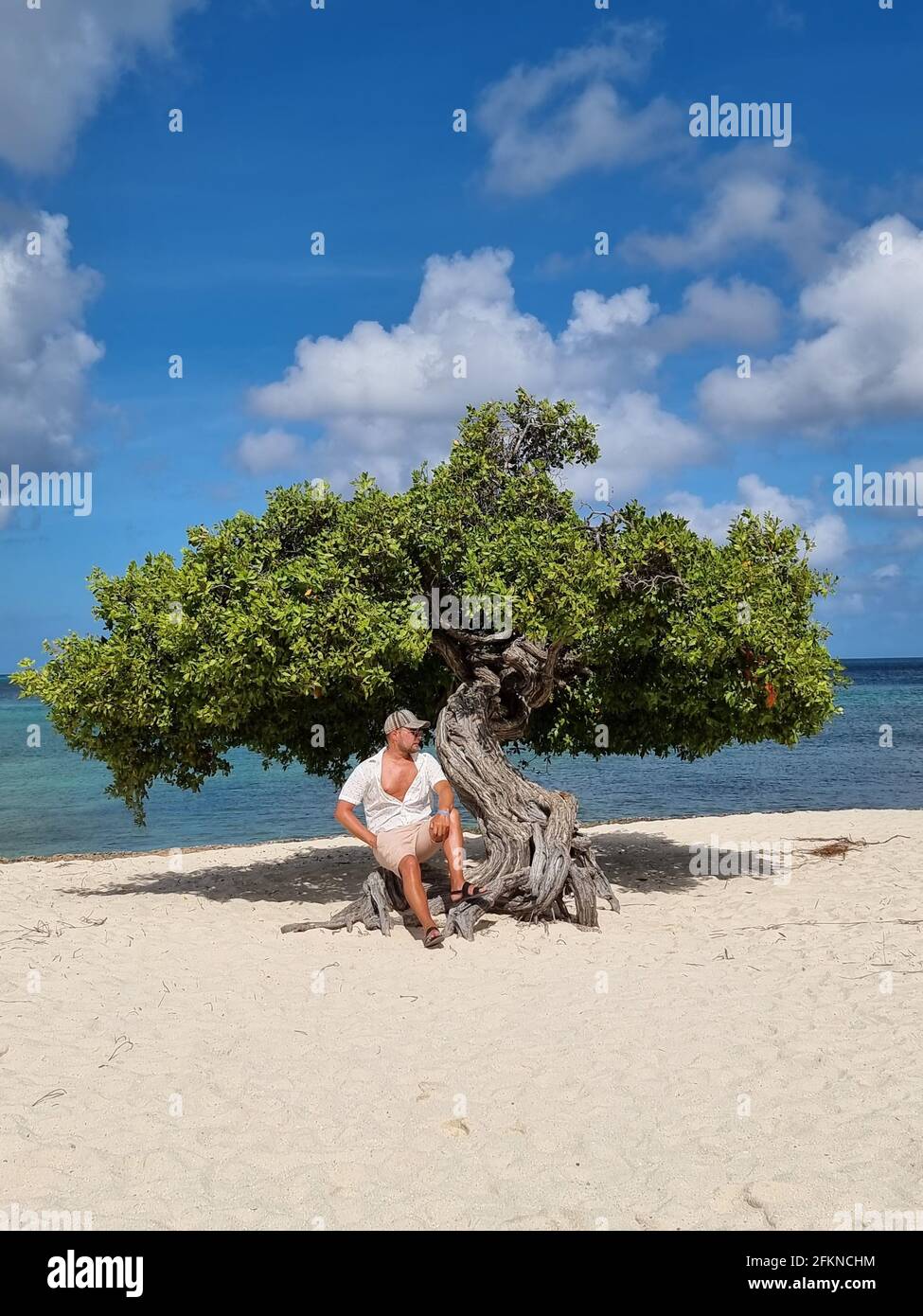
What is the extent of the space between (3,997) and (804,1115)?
255 inches

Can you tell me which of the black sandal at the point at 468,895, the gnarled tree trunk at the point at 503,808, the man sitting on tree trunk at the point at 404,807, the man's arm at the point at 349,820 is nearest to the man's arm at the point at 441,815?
the man sitting on tree trunk at the point at 404,807

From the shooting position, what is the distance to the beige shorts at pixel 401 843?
10969 mm

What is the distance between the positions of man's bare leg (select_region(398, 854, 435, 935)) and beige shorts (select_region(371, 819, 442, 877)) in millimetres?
102

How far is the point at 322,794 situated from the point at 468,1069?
87.6ft

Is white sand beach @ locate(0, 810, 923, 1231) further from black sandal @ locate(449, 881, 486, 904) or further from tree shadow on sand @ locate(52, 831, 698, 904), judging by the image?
tree shadow on sand @ locate(52, 831, 698, 904)

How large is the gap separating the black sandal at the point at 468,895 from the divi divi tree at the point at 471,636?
88 millimetres

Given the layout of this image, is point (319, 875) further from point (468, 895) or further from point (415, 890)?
point (415, 890)

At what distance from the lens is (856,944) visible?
10.4 m

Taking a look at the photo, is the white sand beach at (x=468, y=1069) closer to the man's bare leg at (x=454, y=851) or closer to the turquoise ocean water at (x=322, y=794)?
the man's bare leg at (x=454, y=851)

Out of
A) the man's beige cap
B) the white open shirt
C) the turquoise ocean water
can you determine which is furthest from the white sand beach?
the turquoise ocean water

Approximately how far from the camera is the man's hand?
10.9m

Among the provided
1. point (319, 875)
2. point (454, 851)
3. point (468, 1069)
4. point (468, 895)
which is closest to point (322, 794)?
point (319, 875)

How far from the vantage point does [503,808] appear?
12281 millimetres

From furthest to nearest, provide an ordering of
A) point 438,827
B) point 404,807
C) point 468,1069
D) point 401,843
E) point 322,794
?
1. point 322,794
2. point 404,807
3. point 401,843
4. point 438,827
5. point 468,1069
